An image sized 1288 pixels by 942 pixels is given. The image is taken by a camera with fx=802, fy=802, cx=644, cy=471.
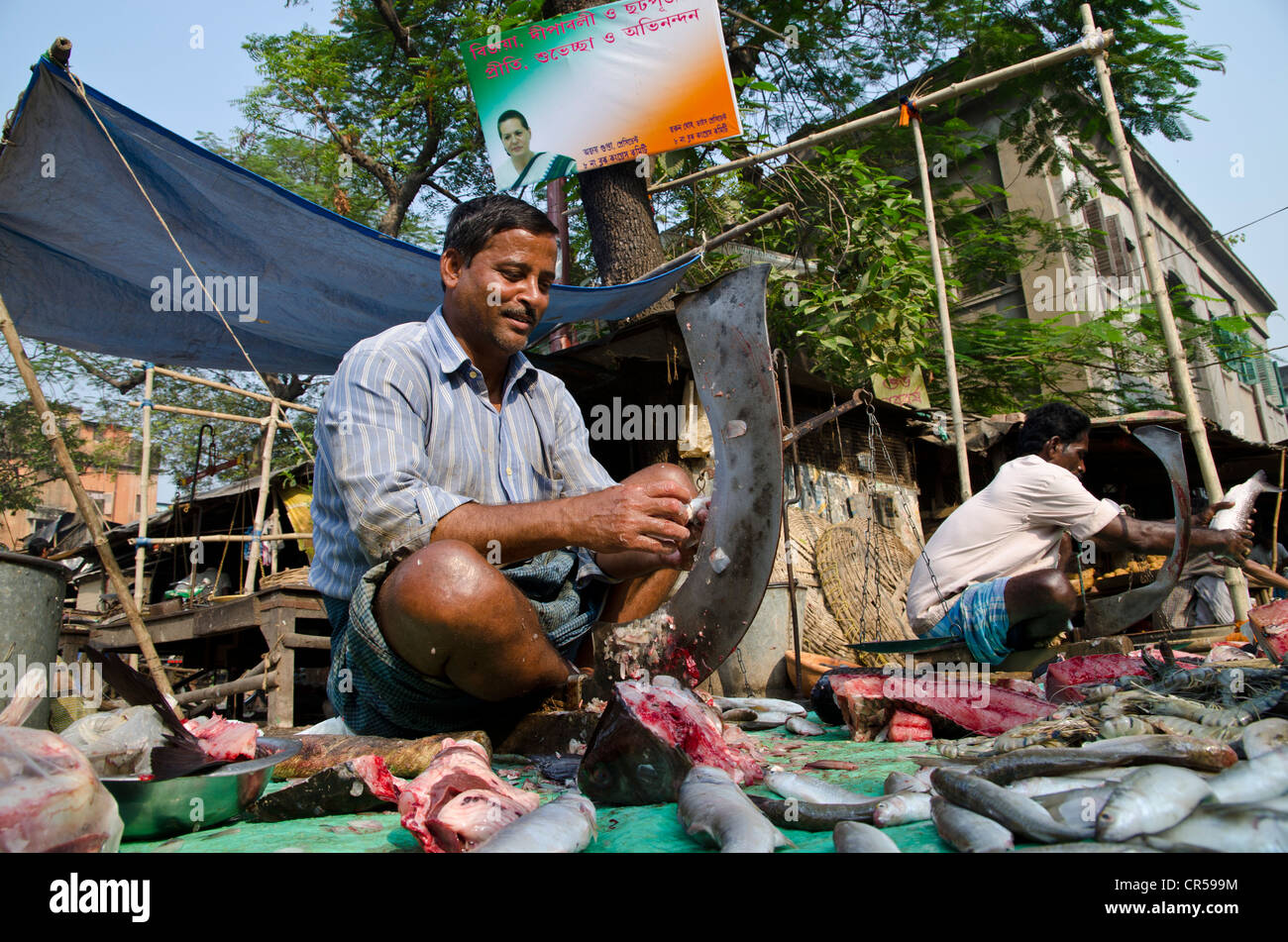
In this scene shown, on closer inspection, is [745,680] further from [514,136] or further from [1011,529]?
[514,136]

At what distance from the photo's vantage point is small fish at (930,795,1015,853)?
1.05m

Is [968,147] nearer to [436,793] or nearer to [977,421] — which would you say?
[977,421]

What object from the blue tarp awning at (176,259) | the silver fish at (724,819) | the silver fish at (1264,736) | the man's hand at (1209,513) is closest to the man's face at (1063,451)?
the man's hand at (1209,513)

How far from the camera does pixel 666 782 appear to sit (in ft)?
5.24

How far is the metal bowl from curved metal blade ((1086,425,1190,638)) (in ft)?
13.0

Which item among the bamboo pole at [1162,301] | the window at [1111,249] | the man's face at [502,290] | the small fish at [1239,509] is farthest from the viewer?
the window at [1111,249]

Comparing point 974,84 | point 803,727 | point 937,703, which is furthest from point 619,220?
point 937,703

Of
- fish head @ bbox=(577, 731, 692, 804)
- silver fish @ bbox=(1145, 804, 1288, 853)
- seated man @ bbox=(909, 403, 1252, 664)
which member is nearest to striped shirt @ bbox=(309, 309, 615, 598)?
fish head @ bbox=(577, 731, 692, 804)

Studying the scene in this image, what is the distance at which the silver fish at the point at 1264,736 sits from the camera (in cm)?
141

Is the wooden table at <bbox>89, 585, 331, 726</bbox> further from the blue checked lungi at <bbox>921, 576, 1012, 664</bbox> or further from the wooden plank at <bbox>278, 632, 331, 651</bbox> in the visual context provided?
the blue checked lungi at <bbox>921, 576, 1012, 664</bbox>

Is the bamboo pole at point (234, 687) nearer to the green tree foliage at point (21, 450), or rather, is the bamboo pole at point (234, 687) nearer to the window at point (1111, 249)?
the green tree foliage at point (21, 450)

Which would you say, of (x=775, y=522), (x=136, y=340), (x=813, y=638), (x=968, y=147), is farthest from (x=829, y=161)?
(x=775, y=522)

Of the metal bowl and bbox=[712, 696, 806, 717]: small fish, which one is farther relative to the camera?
bbox=[712, 696, 806, 717]: small fish
